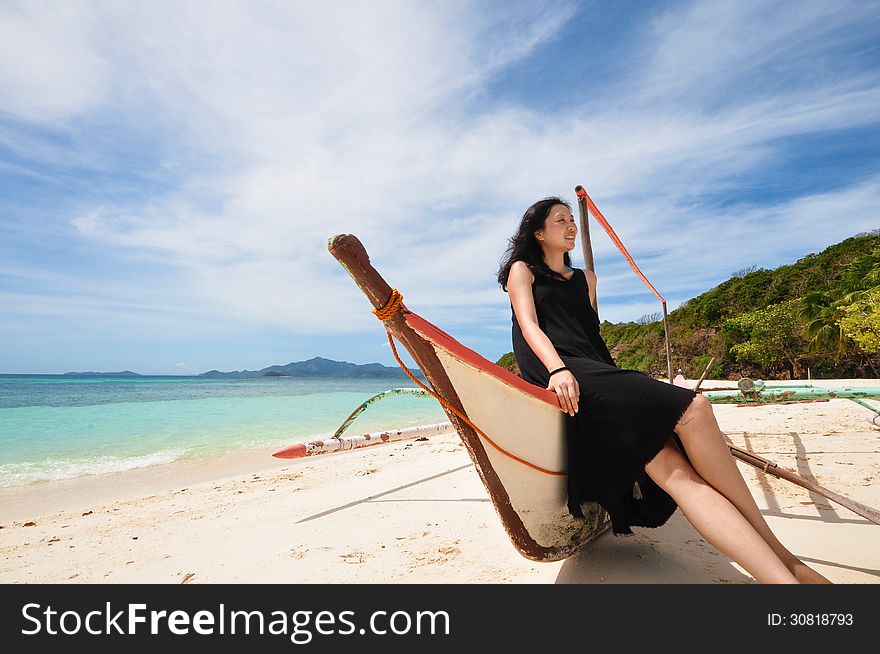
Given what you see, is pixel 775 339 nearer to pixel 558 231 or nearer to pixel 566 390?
pixel 558 231

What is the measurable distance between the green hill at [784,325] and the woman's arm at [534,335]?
37.4 feet

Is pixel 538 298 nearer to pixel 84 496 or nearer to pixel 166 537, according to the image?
pixel 166 537

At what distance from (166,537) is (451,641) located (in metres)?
2.85

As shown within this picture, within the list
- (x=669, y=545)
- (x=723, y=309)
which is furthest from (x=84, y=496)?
(x=723, y=309)

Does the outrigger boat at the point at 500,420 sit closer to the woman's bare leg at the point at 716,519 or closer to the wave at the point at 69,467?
the woman's bare leg at the point at 716,519

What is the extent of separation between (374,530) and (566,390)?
200 cm

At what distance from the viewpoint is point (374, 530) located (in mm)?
3029

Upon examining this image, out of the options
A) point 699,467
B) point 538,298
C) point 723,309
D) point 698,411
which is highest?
point 723,309

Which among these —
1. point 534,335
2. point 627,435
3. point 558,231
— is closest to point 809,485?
point 627,435

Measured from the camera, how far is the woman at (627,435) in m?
1.47

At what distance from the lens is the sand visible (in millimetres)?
2201

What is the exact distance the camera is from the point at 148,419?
14.1m

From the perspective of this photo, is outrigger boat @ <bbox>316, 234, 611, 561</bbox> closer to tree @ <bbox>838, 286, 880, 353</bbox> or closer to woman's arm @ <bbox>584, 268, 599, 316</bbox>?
woman's arm @ <bbox>584, 268, 599, 316</bbox>

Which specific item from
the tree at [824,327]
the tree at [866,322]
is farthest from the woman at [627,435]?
the tree at [824,327]
